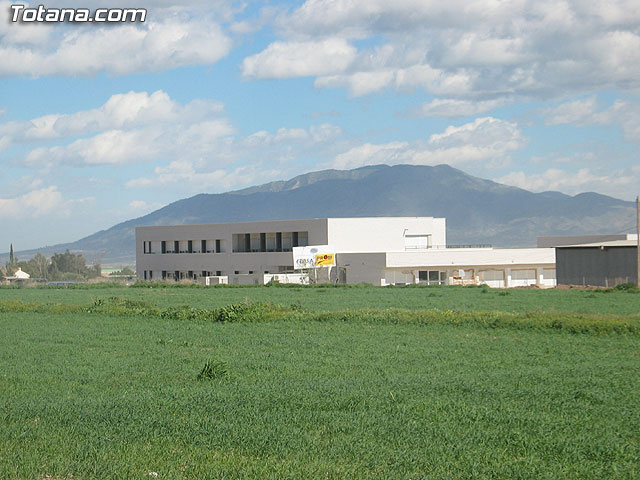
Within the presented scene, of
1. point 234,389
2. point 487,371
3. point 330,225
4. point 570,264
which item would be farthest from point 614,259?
point 234,389

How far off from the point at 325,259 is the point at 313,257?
177cm

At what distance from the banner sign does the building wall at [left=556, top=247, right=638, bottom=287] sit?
23.3 m

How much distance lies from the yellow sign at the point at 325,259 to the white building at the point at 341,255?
1.16m

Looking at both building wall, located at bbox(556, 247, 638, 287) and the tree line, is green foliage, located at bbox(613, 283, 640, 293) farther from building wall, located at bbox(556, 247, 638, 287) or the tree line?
the tree line

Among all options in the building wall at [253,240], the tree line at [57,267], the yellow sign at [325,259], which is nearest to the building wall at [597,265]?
the yellow sign at [325,259]

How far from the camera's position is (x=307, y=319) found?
30031mm

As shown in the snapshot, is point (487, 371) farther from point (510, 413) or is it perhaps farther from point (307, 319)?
point (307, 319)

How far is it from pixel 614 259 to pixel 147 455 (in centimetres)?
6338

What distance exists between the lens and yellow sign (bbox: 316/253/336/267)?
81.3 metres

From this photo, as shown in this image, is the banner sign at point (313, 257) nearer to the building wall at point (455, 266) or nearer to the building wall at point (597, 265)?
the building wall at point (455, 266)

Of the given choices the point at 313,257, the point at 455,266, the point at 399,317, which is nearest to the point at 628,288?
the point at 399,317

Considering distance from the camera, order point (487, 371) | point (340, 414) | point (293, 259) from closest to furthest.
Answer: point (340, 414) → point (487, 371) → point (293, 259)

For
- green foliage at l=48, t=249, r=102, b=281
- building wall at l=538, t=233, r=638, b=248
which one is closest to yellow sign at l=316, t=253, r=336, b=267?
building wall at l=538, t=233, r=638, b=248

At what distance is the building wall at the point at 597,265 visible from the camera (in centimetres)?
6644
